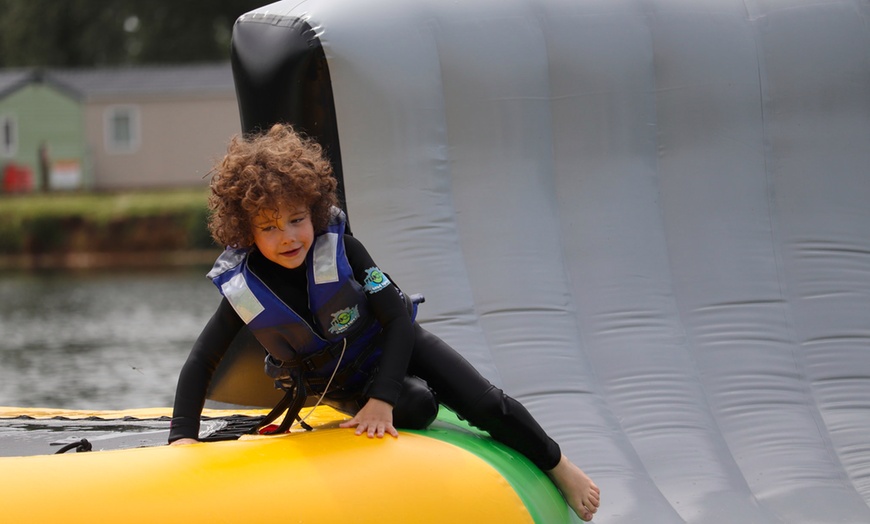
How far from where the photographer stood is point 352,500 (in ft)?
8.23

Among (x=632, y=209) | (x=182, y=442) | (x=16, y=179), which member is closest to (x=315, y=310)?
(x=182, y=442)

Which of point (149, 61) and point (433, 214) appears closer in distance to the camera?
point (433, 214)

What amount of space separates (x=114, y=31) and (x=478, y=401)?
103ft

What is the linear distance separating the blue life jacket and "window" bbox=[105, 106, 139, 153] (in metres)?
22.1

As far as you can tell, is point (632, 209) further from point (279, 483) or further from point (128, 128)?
point (128, 128)

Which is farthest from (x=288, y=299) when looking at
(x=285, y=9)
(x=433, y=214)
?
(x=285, y=9)

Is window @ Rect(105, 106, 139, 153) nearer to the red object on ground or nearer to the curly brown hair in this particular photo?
the red object on ground

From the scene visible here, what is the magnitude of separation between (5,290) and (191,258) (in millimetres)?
3866

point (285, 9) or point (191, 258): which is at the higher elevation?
point (285, 9)

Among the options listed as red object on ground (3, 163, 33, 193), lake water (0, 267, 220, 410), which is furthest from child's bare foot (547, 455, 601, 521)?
red object on ground (3, 163, 33, 193)

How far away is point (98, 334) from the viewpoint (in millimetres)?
10773

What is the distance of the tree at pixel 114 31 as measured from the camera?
101 feet

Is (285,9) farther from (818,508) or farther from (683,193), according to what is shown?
(818,508)

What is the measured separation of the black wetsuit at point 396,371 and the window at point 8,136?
908 inches
